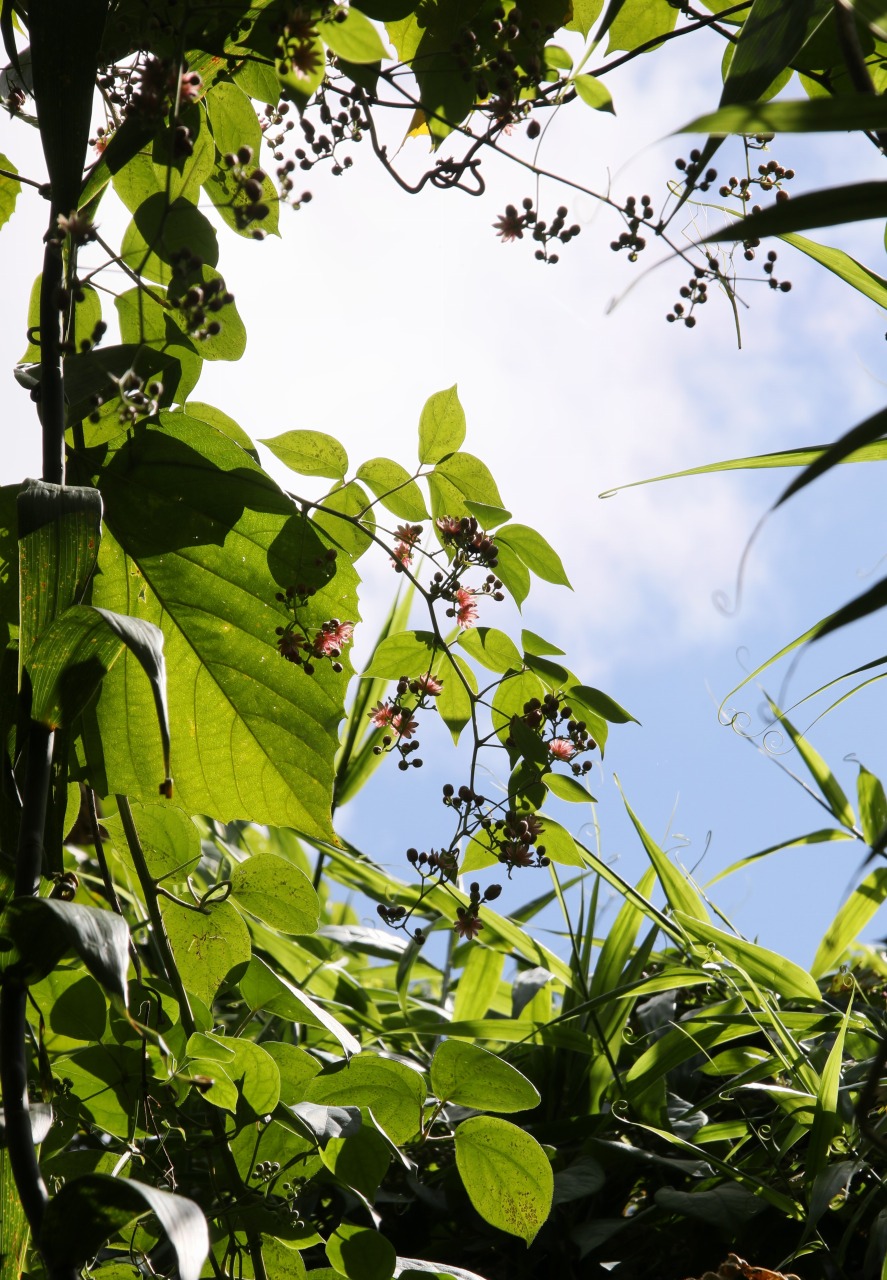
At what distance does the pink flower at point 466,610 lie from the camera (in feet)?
2.96

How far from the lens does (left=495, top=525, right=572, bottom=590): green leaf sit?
821mm

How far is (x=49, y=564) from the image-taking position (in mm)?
460

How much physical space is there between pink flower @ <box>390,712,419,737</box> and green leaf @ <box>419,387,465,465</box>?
219mm

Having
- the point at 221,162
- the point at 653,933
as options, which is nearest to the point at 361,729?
the point at 653,933

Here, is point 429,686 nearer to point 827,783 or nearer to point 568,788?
point 568,788

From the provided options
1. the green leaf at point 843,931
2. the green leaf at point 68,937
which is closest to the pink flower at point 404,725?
the green leaf at point 68,937

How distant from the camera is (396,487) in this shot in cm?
87

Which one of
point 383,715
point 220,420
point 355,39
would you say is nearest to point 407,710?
point 383,715

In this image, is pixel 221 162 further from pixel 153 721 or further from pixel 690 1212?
pixel 690 1212

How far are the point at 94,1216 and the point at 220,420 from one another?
A: 0.60 metres

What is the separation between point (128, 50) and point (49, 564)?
42 centimetres

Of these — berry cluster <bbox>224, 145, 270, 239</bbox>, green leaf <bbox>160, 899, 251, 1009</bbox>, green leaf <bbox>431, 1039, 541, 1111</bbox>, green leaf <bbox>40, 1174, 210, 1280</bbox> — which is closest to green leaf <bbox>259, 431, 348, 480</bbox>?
berry cluster <bbox>224, 145, 270, 239</bbox>

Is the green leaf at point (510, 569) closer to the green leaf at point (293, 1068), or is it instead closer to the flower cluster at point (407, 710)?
the flower cluster at point (407, 710)

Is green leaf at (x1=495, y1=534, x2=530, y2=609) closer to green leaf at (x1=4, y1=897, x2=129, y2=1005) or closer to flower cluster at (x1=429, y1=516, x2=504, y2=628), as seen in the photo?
flower cluster at (x1=429, y1=516, x2=504, y2=628)
